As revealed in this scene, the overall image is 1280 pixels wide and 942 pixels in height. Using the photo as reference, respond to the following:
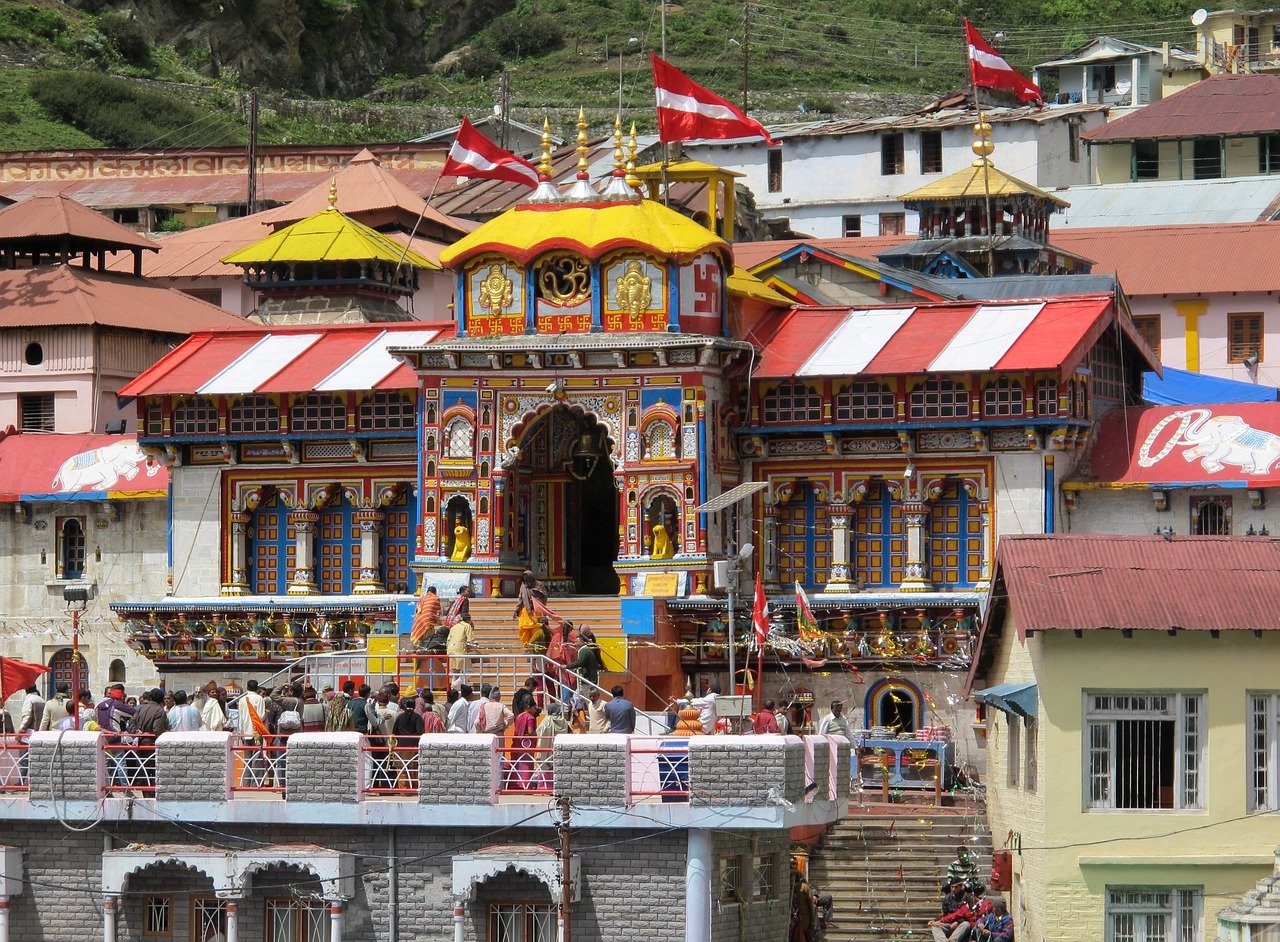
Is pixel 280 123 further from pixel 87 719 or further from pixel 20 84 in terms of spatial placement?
pixel 87 719

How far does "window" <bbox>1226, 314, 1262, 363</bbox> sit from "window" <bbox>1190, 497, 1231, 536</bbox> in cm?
2423

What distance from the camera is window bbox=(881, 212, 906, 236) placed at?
90.2m

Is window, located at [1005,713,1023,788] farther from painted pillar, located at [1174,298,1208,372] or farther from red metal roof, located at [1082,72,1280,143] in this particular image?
red metal roof, located at [1082,72,1280,143]

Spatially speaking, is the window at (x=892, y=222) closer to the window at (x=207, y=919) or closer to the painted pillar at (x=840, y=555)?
the painted pillar at (x=840, y=555)

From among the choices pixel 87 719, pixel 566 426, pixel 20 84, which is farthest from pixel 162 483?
pixel 20 84

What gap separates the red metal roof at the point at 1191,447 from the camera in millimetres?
51531

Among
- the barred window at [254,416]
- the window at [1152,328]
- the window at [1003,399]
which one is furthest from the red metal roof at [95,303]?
the window at [1152,328]

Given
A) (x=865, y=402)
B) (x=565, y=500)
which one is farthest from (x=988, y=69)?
(x=565, y=500)

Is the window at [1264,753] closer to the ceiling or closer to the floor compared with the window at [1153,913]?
closer to the ceiling

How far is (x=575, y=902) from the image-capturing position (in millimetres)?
37688

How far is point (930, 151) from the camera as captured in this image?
91.1 m

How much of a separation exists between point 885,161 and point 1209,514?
41010mm

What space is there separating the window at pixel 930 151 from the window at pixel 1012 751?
49103 mm

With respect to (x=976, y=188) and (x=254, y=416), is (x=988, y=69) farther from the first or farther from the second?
(x=254, y=416)
